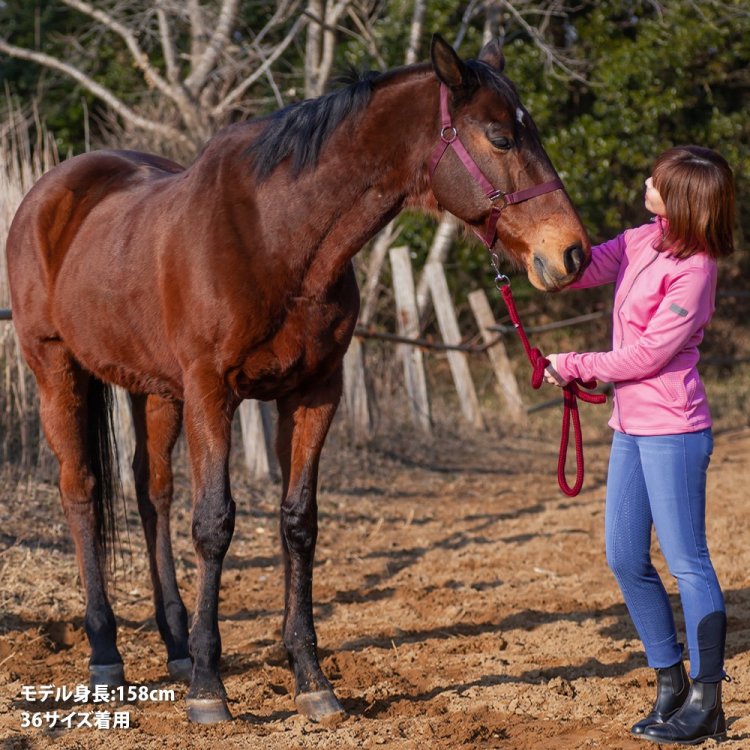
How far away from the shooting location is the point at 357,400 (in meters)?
8.97

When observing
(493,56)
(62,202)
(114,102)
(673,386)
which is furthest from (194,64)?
(673,386)

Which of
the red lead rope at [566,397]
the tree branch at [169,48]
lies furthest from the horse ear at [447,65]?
the tree branch at [169,48]

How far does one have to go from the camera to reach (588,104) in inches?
537

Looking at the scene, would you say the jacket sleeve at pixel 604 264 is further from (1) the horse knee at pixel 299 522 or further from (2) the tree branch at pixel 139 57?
(2) the tree branch at pixel 139 57

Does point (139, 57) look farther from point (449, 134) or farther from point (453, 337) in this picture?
point (449, 134)

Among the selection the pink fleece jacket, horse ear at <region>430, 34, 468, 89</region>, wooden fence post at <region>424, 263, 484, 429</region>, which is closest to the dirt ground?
the pink fleece jacket

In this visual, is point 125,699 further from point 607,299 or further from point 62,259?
point 607,299

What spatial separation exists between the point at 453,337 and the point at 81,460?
22.2 feet

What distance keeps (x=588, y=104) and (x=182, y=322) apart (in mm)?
11203

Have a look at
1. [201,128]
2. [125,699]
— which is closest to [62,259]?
[125,699]

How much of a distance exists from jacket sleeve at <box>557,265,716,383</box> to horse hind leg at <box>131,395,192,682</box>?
6.89ft

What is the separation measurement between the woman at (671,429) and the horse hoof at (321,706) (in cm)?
95

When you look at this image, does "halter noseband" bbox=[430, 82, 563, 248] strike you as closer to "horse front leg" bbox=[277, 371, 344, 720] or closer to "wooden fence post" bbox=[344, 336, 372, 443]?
"horse front leg" bbox=[277, 371, 344, 720]

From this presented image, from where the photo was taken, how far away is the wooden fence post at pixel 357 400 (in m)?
8.86
